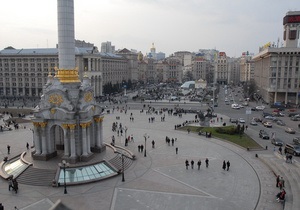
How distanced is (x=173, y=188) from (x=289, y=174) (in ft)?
41.1

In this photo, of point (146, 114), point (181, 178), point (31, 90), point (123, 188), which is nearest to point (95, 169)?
point (123, 188)

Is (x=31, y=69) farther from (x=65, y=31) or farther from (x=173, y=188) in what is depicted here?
(x=173, y=188)

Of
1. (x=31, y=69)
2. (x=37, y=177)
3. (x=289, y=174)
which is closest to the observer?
(x=37, y=177)

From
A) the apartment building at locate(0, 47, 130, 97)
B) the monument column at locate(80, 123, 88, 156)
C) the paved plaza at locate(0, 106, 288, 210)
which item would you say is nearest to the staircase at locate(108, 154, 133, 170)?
the paved plaza at locate(0, 106, 288, 210)

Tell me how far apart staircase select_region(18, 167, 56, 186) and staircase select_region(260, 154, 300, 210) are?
2127 cm

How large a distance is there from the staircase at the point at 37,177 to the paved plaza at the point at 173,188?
713 mm

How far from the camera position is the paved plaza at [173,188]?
78.4 feet

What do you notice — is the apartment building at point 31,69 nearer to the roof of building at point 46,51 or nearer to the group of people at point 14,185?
the roof of building at point 46,51

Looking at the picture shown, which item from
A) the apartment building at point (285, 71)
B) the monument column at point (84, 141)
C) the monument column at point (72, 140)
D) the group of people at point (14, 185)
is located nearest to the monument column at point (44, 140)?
the monument column at point (72, 140)

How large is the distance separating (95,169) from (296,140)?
1191 inches

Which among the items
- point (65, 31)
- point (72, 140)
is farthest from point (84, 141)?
point (65, 31)

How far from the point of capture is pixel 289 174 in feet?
98.3

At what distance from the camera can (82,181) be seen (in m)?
28.3

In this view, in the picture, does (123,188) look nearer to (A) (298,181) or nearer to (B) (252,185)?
(B) (252,185)
